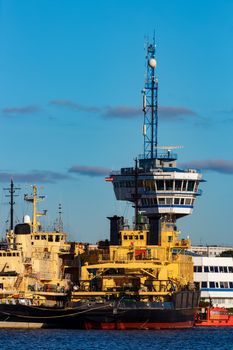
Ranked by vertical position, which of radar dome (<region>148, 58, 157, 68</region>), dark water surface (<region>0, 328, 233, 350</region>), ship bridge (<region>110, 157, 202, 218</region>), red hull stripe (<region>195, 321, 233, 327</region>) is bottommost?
dark water surface (<region>0, 328, 233, 350</region>)

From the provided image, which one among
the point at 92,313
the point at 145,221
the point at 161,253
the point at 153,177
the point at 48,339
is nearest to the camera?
the point at 48,339

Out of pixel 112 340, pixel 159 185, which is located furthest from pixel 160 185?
pixel 112 340

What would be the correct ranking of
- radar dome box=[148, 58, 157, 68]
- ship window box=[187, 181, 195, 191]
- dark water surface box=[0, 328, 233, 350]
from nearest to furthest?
dark water surface box=[0, 328, 233, 350], ship window box=[187, 181, 195, 191], radar dome box=[148, 58, 157, 68]

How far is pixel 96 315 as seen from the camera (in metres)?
114

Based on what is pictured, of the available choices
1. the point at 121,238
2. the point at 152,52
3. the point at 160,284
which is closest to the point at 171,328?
the point at 160,284

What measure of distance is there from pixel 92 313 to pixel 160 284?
853cm

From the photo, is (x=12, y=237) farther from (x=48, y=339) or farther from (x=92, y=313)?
(x=48, y=339)

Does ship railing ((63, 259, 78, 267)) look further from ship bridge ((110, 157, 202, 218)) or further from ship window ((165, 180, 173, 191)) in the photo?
ship window ((165, 180, 173, 191))

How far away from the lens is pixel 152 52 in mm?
181625

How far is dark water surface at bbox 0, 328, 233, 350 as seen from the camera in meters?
97.0

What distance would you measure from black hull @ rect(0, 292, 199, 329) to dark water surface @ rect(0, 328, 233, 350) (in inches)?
58.4

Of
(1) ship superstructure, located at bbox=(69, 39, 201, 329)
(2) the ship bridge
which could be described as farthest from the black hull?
(2) the ship bridge

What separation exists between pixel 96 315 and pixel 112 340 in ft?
35.5

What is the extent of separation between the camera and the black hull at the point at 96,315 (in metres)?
113
